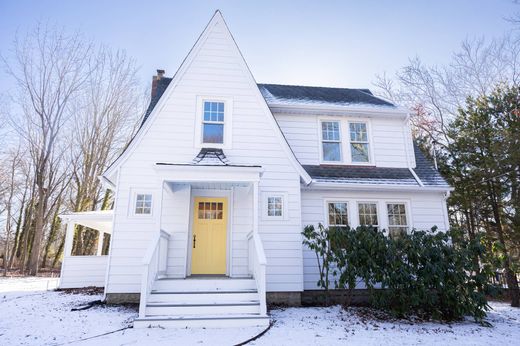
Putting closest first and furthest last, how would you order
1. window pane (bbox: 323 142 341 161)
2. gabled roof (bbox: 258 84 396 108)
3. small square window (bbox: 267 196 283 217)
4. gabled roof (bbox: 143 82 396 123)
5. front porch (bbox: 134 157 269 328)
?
front porch (bbox: 134 157 269 328) < small square window (bbox: 267 196 283 217) < window pane (bbox: 323 142 341 161) < gabled roof (bbox: 143 82 396 123) < gabled roof (bbox: 258 84 396 108)

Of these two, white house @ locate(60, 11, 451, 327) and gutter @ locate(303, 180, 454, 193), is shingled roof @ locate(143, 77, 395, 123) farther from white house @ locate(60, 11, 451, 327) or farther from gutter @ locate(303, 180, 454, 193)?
gutter @ locate(303, 180, 454, 193)

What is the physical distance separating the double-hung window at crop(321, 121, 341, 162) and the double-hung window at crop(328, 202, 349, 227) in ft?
5.37

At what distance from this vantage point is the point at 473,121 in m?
→ 12.7

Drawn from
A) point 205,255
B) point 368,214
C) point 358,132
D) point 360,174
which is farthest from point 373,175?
point 205,255

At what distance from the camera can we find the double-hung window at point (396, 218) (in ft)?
30.0

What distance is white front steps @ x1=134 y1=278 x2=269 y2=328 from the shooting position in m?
5.57

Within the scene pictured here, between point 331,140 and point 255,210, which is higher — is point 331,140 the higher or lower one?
the higher one

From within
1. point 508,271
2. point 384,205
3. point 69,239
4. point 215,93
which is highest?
point 215,93

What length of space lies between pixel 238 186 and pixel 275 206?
1179mm

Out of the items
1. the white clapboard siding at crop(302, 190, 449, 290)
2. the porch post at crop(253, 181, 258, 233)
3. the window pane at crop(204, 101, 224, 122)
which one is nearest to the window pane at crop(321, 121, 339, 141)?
the white clapboard siding at crop(302, 190, 449, 290)

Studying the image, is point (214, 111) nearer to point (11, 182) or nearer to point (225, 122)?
point (225, 122)

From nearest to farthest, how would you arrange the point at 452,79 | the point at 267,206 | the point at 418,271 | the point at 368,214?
the point at 418,271 < the point at 267,206 < the point at 368,214 < the point at 452,79

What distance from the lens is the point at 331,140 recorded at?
10062 millimetres

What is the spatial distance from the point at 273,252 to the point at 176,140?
4.13 m
